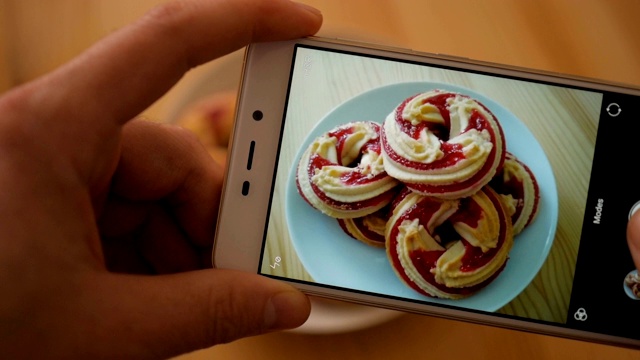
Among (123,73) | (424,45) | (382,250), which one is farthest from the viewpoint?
(424,45)

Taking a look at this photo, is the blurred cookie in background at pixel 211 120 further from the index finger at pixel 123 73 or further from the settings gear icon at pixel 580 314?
the settings gear icon at pixel 580 314

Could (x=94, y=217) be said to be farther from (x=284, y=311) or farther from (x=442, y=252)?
(x=442, y=252)

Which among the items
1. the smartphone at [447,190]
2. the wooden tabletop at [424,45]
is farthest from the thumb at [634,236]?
the wooden tabletop at [424,45]

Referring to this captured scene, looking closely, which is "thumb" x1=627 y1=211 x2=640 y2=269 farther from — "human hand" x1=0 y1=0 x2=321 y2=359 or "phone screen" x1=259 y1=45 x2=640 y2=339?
"human hand" x1=0 y1=0 x2=321 y2=359

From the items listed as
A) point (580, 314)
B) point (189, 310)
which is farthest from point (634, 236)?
point (189, 310)

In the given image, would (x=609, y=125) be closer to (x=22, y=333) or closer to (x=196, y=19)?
(x=196, y=19)

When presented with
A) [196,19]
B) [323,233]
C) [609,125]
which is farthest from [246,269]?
[609,125]
